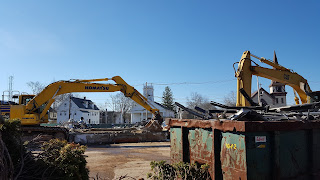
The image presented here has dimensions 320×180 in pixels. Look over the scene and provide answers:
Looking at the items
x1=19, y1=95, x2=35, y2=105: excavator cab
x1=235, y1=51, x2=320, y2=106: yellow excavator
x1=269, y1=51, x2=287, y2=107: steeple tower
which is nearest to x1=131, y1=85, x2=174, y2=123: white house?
x1=269, y1=51, x2=287, y2=107: steeple tower

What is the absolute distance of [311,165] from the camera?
14.3 feet

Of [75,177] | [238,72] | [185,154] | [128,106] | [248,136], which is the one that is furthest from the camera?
[128,106]

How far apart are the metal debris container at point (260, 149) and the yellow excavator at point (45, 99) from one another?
12316mm

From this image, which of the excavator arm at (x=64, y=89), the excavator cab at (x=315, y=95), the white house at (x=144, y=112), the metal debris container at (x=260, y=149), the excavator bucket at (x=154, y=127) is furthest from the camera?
the white house at (x=144, y=112)

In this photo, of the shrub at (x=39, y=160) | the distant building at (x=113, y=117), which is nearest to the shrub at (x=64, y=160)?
the shrub at (x=39, y=160)

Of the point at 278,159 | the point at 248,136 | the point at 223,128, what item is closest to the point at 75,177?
the point at 223,128

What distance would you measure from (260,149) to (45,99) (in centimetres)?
1422

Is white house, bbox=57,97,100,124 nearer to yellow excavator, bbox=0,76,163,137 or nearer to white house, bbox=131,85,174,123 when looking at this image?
white house, bbox=131,85,174,123

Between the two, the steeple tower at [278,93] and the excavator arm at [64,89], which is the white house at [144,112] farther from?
the excavator arm at [64,89]

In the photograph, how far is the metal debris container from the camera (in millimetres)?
3877

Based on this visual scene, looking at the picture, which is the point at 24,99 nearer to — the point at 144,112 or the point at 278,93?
the point at 144,112

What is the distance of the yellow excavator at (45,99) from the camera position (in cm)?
1482

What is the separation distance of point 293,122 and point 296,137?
30 centimetres

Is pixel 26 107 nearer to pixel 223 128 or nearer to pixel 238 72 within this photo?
pixel 238 72
